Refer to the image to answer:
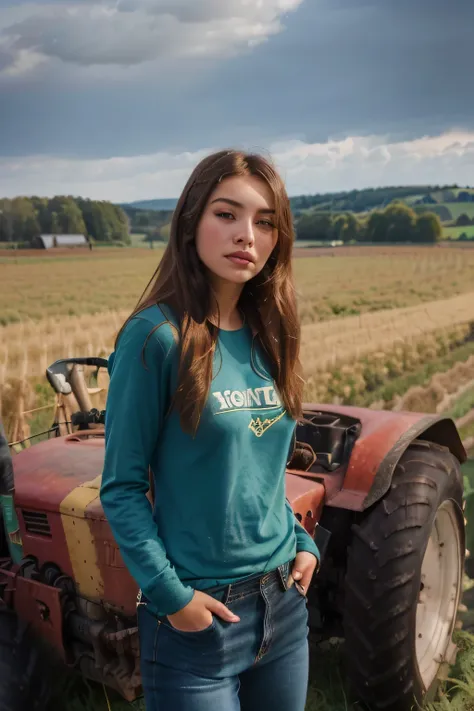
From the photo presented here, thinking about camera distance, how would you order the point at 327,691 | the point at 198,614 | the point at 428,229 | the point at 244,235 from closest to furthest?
the point at 198,614 → the point at 244,235 → the point at 327,691 → the point at 428,229

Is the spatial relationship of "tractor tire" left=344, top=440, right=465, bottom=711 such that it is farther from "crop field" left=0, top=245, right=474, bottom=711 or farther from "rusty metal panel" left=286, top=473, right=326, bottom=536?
"crop field" left=0, top=245, right=474, bottom=711

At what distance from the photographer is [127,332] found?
1.22 meters

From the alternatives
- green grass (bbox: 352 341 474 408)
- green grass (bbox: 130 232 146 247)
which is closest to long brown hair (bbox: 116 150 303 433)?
green grass (bbox: 130 232 146 247)

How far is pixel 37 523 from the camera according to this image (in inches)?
87.4

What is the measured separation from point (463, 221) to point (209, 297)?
6.82 m

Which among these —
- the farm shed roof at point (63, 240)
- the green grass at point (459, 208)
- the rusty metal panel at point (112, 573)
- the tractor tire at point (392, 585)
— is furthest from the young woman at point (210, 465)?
the green grass at point (459, 208)

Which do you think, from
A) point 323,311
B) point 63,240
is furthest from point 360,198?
point 63,240

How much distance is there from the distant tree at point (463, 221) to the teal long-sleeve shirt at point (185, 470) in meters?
6.71

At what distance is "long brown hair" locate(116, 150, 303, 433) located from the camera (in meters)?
1.22

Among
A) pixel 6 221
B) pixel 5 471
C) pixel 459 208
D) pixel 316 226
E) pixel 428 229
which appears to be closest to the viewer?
pixel 5 471

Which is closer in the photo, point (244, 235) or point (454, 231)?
point (244, 235)

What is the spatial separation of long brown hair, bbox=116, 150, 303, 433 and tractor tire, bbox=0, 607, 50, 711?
1.10 m

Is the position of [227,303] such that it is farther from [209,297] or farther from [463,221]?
[463,221]

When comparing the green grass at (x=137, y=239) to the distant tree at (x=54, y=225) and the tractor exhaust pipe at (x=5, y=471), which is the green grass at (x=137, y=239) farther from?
the tractor exhaust pipe at (x=5, y=471)
